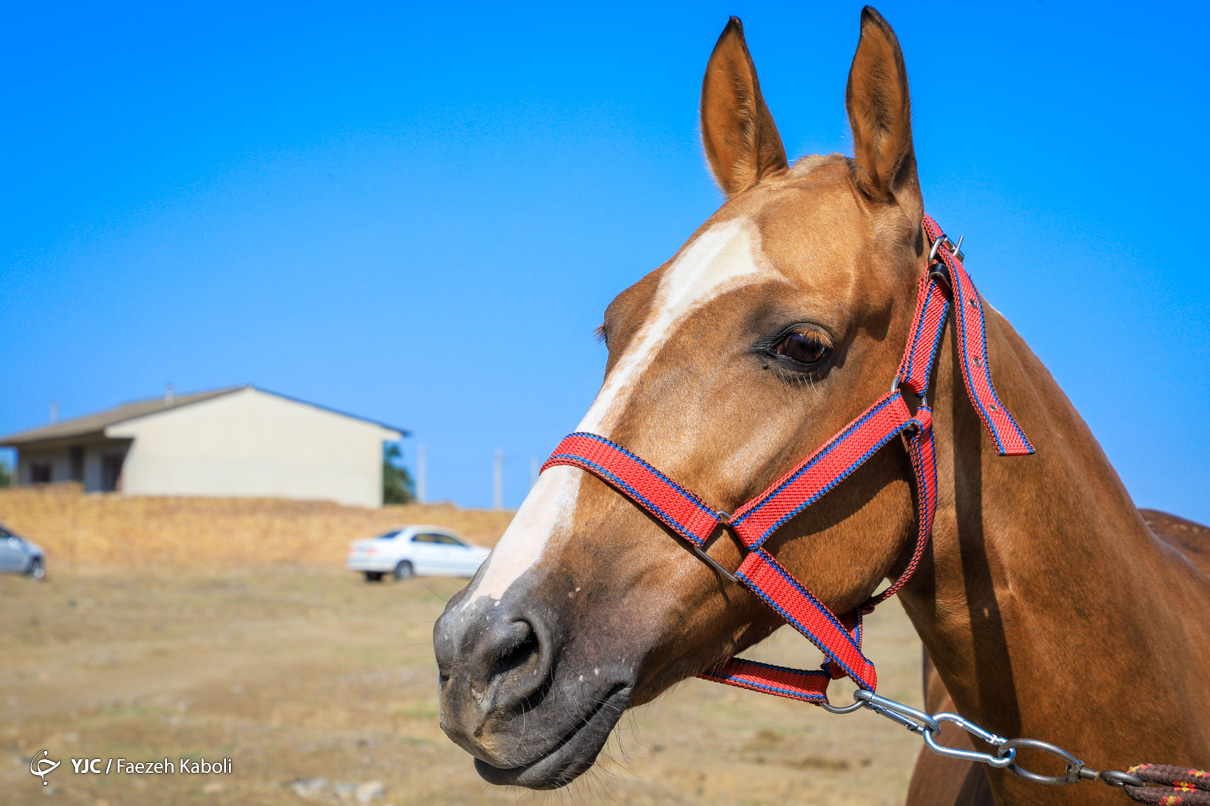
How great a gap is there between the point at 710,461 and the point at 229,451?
4026cm

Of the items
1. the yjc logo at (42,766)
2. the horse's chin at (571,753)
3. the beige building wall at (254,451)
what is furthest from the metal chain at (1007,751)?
the beige building wall at (254,451)

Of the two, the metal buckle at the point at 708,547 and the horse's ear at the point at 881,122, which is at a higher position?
the horse's ear at the point at 881,122

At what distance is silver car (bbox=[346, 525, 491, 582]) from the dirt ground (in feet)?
26.5

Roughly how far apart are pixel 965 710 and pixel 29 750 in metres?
7.18

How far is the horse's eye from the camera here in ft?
5.91

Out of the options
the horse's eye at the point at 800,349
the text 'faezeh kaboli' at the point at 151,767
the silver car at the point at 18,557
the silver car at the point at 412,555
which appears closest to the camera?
the horse's eye at the point at 800,349

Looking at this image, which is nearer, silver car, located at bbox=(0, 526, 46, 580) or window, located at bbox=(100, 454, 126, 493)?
silver car, located at bbox=(0, 526, 46, 580)

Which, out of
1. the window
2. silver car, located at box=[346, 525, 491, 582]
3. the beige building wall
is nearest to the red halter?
silver car, located at box=[346, 525, 491, 582]

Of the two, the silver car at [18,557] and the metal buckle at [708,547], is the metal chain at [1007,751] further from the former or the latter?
the silver car at [18,557]

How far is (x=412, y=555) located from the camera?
75.7 feet

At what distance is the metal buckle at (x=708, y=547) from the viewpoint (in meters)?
1.70

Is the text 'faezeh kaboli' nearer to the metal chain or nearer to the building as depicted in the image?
the metal chain

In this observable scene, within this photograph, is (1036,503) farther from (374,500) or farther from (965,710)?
(374,500)

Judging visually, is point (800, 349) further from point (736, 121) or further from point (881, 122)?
point (736, 121)
